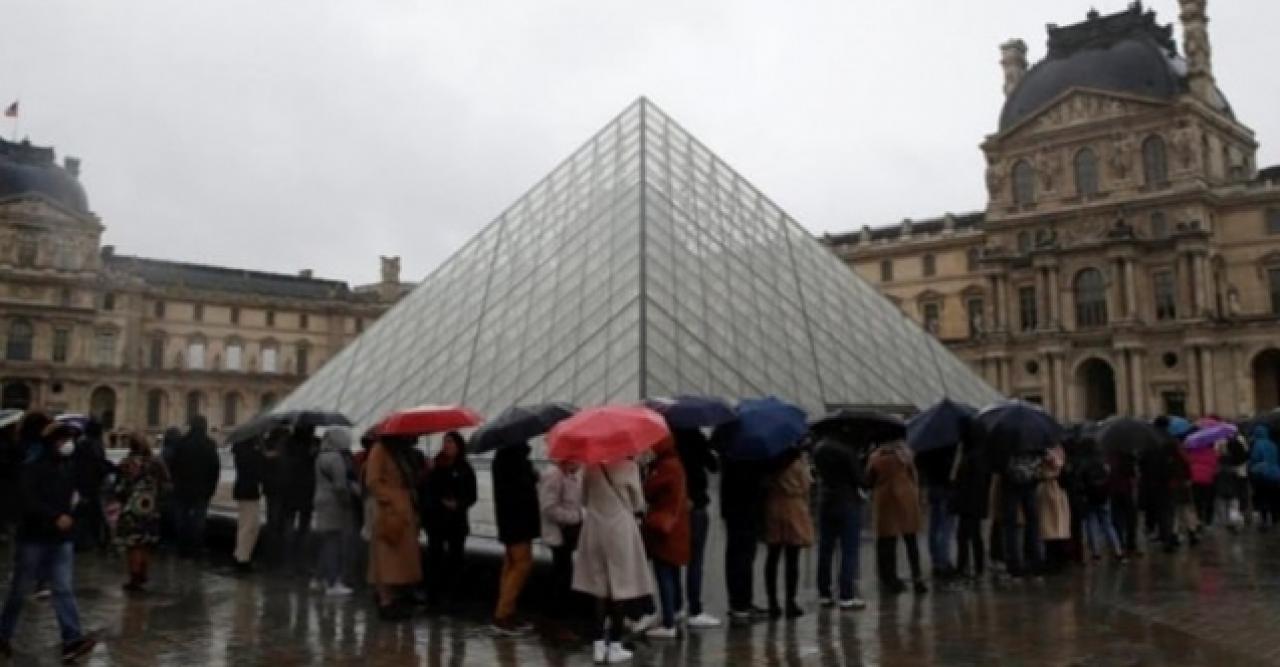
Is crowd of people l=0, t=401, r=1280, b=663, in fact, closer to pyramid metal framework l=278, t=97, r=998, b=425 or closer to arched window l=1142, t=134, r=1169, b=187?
pyramid metal framework l=278, t=97, r=998, b=425

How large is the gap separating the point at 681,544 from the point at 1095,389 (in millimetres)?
43697

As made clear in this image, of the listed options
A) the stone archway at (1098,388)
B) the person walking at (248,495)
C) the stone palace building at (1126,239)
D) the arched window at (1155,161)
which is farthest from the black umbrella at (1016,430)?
the arched window at (1155,161)

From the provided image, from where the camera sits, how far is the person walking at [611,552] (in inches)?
224

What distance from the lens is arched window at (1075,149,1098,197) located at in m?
44.7

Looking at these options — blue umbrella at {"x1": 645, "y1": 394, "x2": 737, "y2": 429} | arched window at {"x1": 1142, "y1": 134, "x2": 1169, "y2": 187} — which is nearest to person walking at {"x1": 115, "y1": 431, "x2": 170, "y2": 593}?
blue umbrella at {"x1": 645, "y1": 394, "x2": 737, "y2": 429}

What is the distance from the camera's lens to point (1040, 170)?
4578 centimetres

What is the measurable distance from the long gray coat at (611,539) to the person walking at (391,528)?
170 centimetres

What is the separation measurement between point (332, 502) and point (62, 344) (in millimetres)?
51861

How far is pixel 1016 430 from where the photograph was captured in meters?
8.38

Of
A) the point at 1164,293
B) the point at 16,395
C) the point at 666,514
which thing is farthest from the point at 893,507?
the point at 16,395

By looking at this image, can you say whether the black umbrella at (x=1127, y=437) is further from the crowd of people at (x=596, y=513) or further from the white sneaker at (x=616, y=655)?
the white sneaker at (x=616, y=655)

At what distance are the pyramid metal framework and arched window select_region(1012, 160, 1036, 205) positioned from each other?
1160 inches

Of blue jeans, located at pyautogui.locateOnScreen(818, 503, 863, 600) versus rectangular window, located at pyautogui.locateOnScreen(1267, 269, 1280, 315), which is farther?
rectangular window, located at pyautogui.locateOnScreen(1267, 269, 1280, 315)

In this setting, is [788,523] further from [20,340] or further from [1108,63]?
[20,340]
